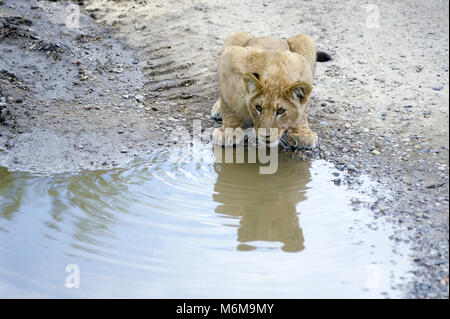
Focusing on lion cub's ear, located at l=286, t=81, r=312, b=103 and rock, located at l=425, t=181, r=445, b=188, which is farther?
lion cub's ear, located at l=286, t=81, r=312, b=103

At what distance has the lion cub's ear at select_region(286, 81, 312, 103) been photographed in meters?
5.62

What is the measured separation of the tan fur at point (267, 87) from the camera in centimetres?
578

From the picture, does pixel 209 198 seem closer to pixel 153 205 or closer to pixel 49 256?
pixel 153 205

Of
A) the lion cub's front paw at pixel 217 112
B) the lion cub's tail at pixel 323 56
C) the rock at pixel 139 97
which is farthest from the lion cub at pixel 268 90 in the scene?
the rock at pixel 139 97

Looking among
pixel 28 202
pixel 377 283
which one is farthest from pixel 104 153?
pixel 377 283

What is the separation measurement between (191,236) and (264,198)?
956mm

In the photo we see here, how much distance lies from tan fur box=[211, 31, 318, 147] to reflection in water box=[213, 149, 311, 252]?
0.39 metres

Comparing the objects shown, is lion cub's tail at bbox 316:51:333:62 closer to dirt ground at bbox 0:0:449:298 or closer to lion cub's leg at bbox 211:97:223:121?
dirt ground at bbox 0:0:449:298

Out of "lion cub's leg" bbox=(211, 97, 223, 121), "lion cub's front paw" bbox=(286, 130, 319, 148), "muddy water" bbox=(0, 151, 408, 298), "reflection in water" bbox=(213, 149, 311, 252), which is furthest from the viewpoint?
"lion cub's leg" bbox=(211, 97, 223, 121)

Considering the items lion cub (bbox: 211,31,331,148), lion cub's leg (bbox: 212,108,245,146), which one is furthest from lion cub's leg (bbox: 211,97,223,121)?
lion cub's leg (bbox: 212,108,245,146)

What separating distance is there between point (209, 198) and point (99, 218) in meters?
1.03

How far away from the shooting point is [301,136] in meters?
6.37

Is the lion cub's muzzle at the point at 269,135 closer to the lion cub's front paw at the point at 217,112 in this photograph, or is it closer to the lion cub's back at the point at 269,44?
the lion cub's back at the point at 269,44

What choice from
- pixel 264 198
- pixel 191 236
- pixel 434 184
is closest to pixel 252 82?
pixel 264 198
